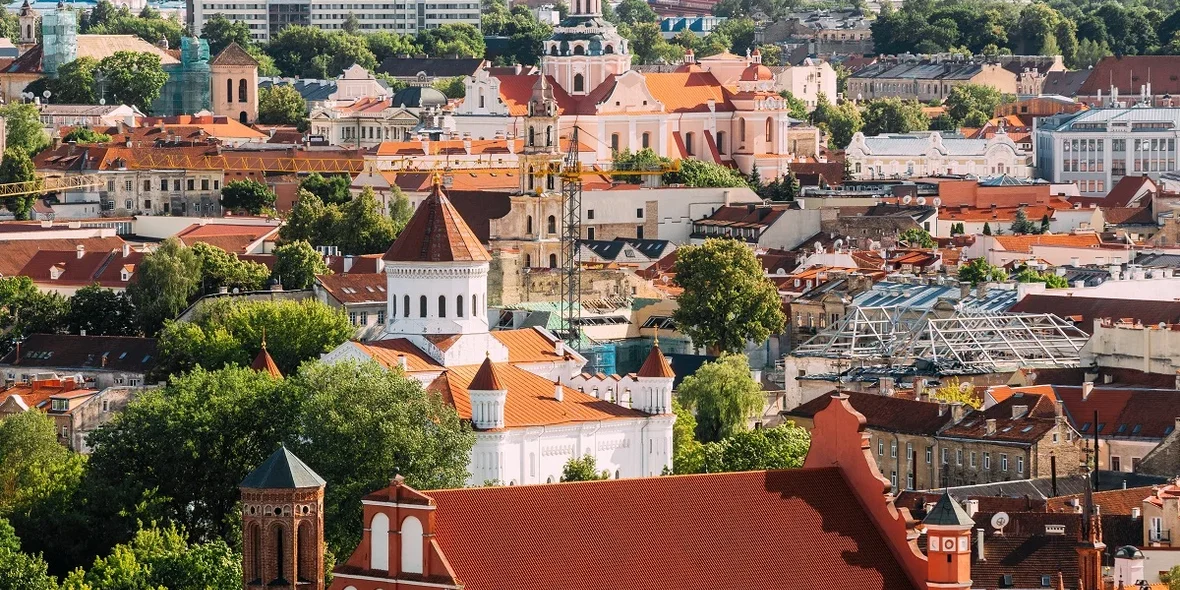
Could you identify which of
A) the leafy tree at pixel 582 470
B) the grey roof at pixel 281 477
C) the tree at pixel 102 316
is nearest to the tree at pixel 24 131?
the tree at pixel 102 316

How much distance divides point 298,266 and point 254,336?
17.5 meters

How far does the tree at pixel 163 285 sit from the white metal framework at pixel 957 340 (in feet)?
58.6

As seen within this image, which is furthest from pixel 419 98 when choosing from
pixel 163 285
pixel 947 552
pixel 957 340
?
pixel 947 552

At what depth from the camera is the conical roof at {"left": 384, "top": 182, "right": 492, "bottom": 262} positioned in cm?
7369

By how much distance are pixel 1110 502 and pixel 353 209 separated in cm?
5973

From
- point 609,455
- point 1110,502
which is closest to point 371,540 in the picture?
point 1110,502

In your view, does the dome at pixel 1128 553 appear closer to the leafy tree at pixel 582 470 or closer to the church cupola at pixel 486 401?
the leafy tree at pixel 582 470

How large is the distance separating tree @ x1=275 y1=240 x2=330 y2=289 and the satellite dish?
44.0m

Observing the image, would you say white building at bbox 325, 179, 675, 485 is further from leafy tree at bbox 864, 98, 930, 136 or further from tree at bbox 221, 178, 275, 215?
leafy tree at bbox 864, 98, 930, 136

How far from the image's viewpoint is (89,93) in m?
181

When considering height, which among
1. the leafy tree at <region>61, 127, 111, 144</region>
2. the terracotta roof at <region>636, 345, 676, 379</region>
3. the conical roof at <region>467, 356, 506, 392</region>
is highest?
the leafy tree at <region>61, 127, 111, 144</region>

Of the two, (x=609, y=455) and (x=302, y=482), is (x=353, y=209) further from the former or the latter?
(x=302, y=482)

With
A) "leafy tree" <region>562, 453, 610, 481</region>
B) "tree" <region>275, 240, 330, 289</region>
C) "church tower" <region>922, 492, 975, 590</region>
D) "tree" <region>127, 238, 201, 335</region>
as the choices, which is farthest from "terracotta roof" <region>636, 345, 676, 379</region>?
"tree" <region>275, 240, 330, 289</region>

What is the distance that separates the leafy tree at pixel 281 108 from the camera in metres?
178
